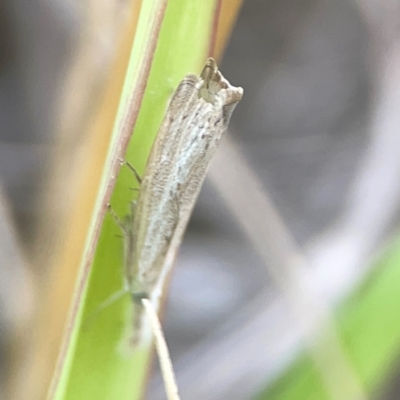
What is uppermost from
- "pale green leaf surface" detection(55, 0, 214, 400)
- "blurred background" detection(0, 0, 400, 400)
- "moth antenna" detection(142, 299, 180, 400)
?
"blurred background" detection(0, 0, 400, 400)

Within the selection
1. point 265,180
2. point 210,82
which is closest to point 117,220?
point 210,82

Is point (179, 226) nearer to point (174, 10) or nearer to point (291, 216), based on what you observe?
point (174, 10)

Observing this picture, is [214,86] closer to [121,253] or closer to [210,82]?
[210,82]

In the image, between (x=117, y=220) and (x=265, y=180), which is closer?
(x=117, y=220)

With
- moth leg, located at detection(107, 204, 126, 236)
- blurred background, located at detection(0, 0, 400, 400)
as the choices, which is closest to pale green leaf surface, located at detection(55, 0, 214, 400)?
moth leg, located at detection(107, 204, 126, 236)

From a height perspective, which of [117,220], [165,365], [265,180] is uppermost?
[265,180]

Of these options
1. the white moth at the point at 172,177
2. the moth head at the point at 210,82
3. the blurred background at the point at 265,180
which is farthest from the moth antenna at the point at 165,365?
the blurred background at the point at 265,180

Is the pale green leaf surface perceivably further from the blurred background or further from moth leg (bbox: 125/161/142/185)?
the blurred background

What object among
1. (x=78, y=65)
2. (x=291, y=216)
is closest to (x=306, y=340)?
(x=291, y=216)
